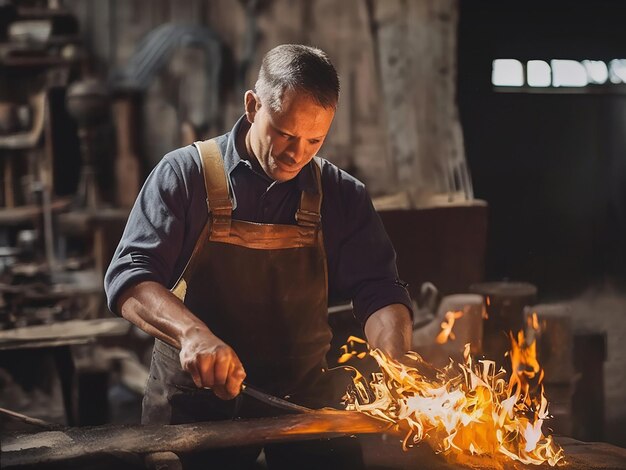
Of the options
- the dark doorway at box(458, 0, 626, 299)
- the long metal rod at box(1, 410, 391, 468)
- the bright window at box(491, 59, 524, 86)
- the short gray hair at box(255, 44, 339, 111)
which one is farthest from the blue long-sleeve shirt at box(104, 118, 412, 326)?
the bright window at box(491, 59, 524, 86)

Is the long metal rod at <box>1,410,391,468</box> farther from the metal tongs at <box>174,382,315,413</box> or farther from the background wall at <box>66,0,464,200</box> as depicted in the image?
the background wall at <box>66,0,464,200</box>

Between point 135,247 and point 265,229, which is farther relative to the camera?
point 265,229

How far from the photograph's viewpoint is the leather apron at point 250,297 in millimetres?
Answer: 3516

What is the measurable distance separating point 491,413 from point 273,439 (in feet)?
2.75

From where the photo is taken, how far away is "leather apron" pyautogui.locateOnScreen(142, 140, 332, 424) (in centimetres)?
352

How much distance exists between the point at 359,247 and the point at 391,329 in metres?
0.41

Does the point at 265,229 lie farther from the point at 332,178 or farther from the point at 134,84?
the point at 134,84

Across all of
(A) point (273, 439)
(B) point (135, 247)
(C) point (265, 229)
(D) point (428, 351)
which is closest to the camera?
(A) point (273, 439)

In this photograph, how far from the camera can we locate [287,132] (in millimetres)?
3354

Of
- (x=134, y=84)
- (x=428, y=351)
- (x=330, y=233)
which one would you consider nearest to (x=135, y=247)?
(x=330, y=233)

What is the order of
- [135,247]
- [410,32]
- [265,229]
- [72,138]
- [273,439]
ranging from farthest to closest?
[72,138] < [410,32] < [265,229] < [135,247] < [273,439]

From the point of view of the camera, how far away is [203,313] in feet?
11.8

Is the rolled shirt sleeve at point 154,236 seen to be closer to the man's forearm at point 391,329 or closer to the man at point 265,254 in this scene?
the man at point 265,254

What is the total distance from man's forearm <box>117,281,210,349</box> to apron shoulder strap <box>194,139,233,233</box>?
0.41 meters
